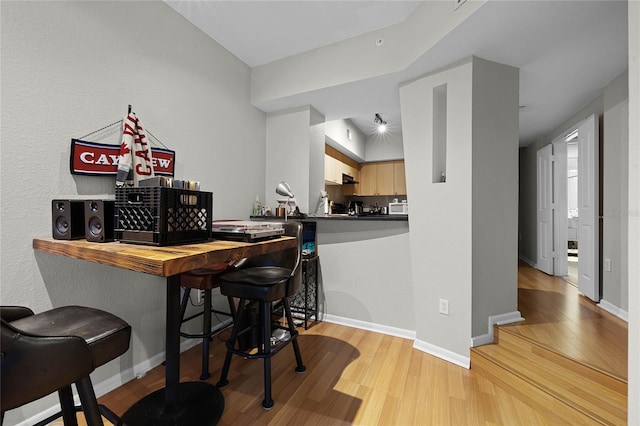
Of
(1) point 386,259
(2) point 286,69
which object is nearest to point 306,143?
(2) point 286,69

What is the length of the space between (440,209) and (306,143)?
1.55 metres

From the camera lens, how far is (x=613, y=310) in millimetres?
2385

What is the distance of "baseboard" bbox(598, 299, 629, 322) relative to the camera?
7.36ft

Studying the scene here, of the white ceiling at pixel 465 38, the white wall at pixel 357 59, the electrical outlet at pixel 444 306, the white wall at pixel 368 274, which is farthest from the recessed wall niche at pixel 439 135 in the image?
the electrical outlet at pixel 444 306

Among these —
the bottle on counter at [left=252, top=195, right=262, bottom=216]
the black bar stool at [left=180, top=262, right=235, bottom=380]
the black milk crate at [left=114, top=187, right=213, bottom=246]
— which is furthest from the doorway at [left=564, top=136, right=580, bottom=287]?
the black milk crate at [left=114, top=187, right=213, bottom=246]

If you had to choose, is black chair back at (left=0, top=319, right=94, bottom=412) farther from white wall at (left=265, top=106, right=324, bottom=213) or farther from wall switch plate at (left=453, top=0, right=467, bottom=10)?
wall switch plate at (left=453, top=0, right=467, bottom=10)

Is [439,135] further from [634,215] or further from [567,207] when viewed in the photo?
[567,207]

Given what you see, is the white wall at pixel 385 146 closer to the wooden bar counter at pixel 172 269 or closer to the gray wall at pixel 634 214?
the gray wall at pixel 634 214

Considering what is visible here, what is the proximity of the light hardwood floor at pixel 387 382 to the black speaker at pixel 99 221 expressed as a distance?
42.5 inches

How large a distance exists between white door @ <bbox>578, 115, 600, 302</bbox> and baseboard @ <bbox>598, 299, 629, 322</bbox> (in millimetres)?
124

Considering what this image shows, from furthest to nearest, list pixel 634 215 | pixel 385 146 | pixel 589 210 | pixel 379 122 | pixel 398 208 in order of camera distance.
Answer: pixel 385 146, pixel 379 122, pixel 398 208, pixel 589 210, pixel 634 215

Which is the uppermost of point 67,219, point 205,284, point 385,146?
point 385,146

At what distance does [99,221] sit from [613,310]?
3885 mm

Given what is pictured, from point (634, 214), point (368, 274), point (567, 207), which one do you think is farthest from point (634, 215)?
point (567, 207)
